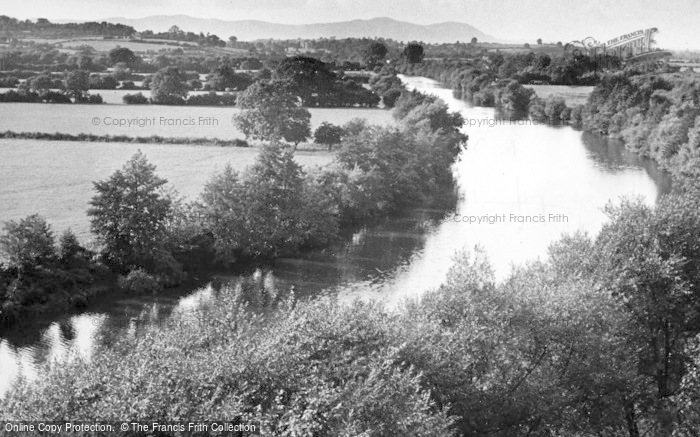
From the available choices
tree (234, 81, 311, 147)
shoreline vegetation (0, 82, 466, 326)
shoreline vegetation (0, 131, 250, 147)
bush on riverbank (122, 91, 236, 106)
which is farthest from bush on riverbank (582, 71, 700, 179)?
bush on riverbank (122, 91, 236, 106)

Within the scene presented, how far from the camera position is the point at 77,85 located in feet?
290

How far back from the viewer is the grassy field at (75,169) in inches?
2002

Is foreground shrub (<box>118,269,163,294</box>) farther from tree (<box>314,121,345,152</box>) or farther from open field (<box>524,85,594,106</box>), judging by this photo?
open field (<box>524,85,594,106</box>)

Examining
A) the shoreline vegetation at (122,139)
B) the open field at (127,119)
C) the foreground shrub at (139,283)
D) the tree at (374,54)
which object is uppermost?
the tree at (374,54)

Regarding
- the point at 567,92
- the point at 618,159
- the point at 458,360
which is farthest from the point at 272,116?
the point at 567,92

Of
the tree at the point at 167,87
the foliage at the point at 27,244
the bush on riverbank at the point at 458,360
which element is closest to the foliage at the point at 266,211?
the foliage at the point at 27,244

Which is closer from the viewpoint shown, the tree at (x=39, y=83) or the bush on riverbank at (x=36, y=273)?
the bush on riverbank at (x=36, y=273)

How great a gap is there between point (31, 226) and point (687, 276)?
2870cm

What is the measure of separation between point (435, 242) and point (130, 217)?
19.1m

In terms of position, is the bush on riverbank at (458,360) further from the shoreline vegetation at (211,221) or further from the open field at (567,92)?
the open field at (567,92)

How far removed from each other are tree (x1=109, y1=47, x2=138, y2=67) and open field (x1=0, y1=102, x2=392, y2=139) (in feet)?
55.9

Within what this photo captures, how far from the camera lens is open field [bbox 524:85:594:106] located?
12038cm

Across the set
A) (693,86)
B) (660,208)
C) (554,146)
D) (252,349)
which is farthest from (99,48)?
(252,349)

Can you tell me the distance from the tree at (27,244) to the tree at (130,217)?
369cm
